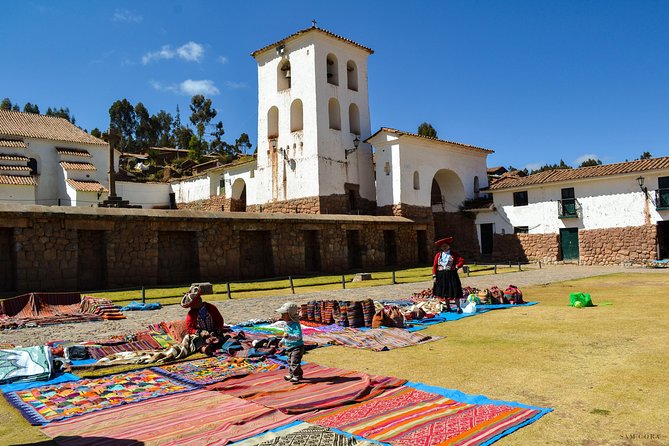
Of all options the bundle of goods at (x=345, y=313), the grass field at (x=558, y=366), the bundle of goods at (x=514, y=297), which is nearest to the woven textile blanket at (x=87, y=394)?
the grass field at (x=558, y=366)

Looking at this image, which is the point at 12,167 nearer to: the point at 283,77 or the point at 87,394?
the point at 283,77

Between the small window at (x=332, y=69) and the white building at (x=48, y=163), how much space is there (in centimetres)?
1505

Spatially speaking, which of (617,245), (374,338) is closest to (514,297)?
(374,338)

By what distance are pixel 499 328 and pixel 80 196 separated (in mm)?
26898

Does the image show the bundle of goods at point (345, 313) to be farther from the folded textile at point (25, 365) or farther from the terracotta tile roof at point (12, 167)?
the terracotta tile roof at point (12, 167)

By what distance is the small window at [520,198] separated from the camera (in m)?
28.8

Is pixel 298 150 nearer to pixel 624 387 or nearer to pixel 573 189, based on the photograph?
pixel 573 189

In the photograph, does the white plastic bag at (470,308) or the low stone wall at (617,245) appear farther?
the low stone wall at (617,245)

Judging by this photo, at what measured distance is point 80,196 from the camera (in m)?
28.6

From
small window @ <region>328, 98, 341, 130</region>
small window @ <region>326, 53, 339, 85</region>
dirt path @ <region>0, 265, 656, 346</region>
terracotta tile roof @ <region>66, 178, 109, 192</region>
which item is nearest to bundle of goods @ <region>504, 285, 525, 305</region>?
dirt path @ <region>0, 265, 656, 346</region>

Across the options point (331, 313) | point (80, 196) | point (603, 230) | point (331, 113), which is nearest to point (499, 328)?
point (331, 313)

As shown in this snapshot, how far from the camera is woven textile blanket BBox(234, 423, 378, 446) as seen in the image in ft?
12.3

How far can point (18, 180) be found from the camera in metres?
27.2

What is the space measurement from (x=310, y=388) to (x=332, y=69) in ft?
86.0
